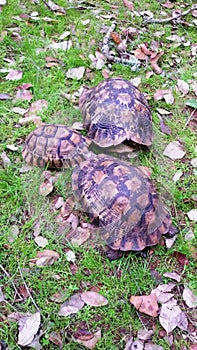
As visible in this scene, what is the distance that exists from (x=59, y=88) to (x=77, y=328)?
2.71 m

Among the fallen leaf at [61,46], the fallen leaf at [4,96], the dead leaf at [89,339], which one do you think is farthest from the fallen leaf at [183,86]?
the dead leaf at [89,339]

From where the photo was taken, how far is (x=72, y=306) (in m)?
2.88

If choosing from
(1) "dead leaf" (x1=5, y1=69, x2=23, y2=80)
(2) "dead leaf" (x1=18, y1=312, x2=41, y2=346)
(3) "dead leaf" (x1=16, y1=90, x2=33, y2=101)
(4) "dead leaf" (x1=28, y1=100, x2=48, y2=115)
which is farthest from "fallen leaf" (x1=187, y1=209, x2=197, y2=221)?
(1) "dead leaf" (x1=5, y1=69, x2=23, y2=80)

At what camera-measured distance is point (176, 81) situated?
4918 millimetres

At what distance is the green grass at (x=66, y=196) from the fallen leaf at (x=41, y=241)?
1.1 inches

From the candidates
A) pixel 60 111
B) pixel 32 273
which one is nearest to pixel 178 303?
pixel 32 273

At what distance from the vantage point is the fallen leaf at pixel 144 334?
9.11 feet

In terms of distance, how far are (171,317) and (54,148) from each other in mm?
1688

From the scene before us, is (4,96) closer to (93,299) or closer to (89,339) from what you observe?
(93,299)

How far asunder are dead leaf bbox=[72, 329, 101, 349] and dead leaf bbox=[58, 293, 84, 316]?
17cm

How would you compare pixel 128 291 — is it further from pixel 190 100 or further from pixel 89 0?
pixel 89 0

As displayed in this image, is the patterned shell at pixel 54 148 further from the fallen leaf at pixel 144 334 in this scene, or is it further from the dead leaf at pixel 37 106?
the fallen leaf at pixel 144 334

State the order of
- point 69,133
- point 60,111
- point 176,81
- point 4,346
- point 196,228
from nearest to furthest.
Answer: point 4,346
point 196,228
point 69,133
point 60,111
point 176,81

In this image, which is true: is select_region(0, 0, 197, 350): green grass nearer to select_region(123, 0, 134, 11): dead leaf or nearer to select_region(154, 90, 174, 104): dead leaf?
select_region(154, 90, 174, 104): dead leaf
